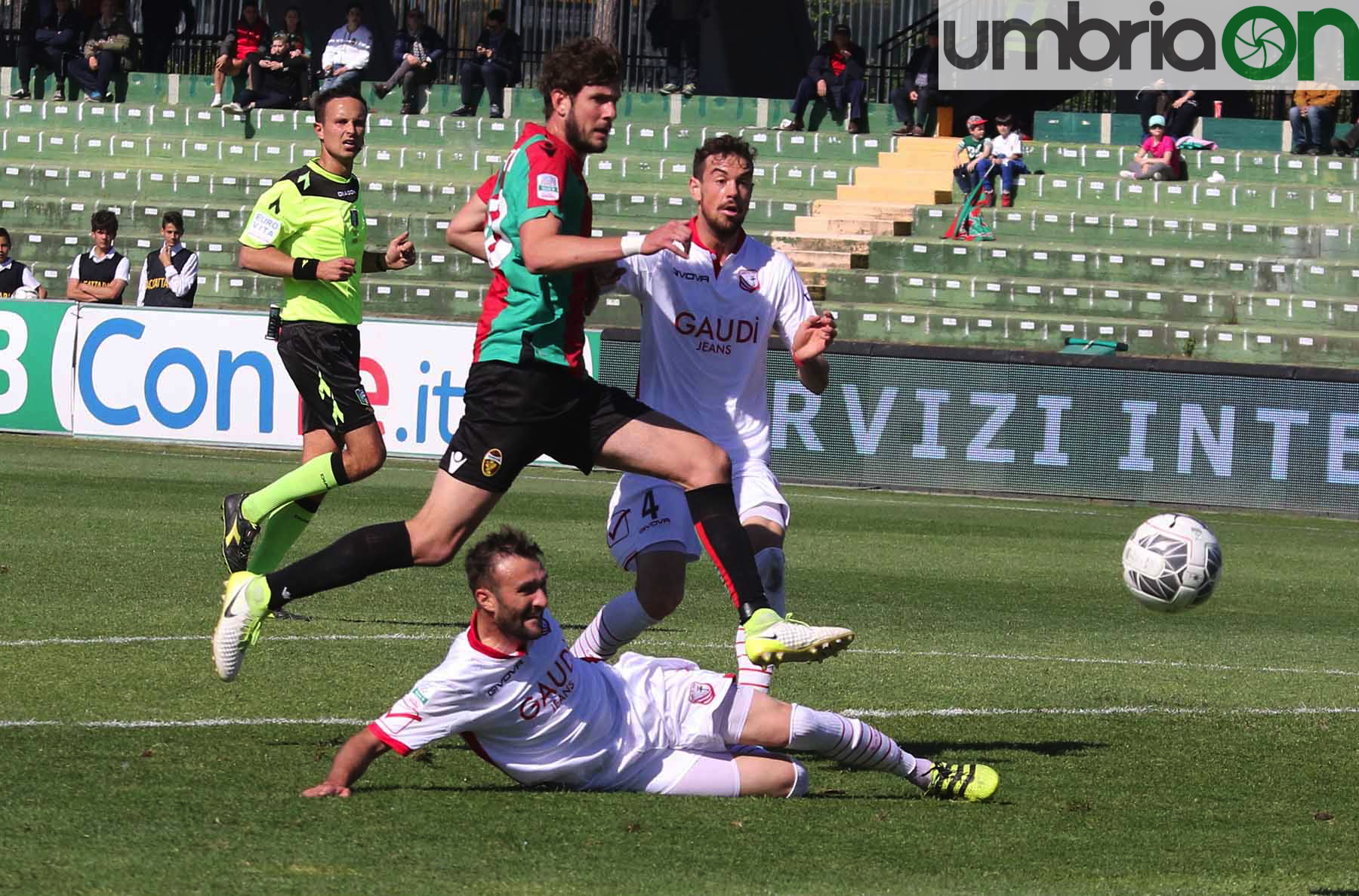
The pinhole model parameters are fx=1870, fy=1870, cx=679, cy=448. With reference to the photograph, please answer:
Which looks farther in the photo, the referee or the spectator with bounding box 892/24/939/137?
the spectator with bounding box 892/24/939/137

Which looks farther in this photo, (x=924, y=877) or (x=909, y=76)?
(x=909, y=76)

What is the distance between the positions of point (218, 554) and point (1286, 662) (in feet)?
19.5

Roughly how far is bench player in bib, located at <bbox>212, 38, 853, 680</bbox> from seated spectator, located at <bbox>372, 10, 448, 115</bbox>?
2215 centimetres

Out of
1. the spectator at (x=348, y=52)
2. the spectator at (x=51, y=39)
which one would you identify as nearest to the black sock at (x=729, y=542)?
the spectator at (x=348, y=52)

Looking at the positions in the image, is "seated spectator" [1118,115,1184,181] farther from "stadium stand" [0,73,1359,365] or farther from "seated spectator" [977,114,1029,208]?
"seated spectator" [977,114,1029,208]

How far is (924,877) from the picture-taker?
4.54m

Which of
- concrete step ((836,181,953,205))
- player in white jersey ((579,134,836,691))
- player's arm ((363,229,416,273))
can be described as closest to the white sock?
player in white jersey ((579,134,836,691))

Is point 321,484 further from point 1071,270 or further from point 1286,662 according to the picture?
point 1071,270

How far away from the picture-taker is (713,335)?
21.7ft

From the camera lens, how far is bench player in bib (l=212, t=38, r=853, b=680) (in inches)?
228

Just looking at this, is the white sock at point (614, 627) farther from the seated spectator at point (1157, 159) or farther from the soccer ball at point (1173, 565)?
the seated spectator at point (1157, 159)

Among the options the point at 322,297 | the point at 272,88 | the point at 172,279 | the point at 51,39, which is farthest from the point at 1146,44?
the point at 322,297

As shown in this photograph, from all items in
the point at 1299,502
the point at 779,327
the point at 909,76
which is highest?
the point at 909,76

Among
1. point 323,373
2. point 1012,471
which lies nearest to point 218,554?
point 323,373
